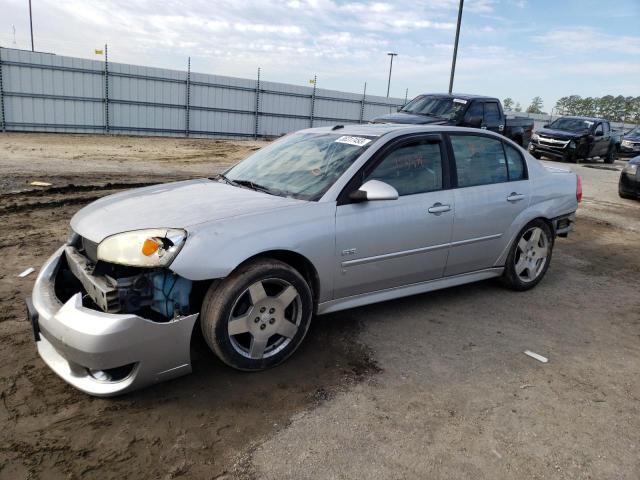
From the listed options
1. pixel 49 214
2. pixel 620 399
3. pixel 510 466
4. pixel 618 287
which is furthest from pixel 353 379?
pixel 49 214

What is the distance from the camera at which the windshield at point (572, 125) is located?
19.3 metres

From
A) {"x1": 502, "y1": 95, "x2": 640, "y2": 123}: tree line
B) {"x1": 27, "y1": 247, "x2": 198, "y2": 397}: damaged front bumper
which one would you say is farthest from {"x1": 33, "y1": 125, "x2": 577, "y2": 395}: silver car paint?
{"x1": 502, "y1": 95, "x2": 640, "y2": 123}: tree line

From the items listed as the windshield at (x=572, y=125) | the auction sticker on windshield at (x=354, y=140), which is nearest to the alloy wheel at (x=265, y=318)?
the auction sticker on windshield at (x=354, y=140)

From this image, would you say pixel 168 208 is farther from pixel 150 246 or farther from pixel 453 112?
pixel 453 112

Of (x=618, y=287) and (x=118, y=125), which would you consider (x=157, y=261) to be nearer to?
(x=618, y=287)

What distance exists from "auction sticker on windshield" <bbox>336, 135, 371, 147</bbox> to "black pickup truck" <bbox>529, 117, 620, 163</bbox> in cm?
1711

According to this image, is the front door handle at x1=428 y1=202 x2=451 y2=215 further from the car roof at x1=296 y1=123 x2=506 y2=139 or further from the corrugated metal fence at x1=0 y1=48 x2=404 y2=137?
the corrugated metal fence at x1=0 y1=48 x2=404 y2=137

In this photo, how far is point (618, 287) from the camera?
5.46 m

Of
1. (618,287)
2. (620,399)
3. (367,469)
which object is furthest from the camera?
(618,287)

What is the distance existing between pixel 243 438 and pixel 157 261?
1.05 metres

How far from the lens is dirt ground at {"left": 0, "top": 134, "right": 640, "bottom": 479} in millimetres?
2486

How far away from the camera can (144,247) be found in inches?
113

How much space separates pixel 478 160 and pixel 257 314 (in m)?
2.56

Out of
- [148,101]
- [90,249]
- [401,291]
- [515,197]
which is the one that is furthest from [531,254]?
[148,101]
